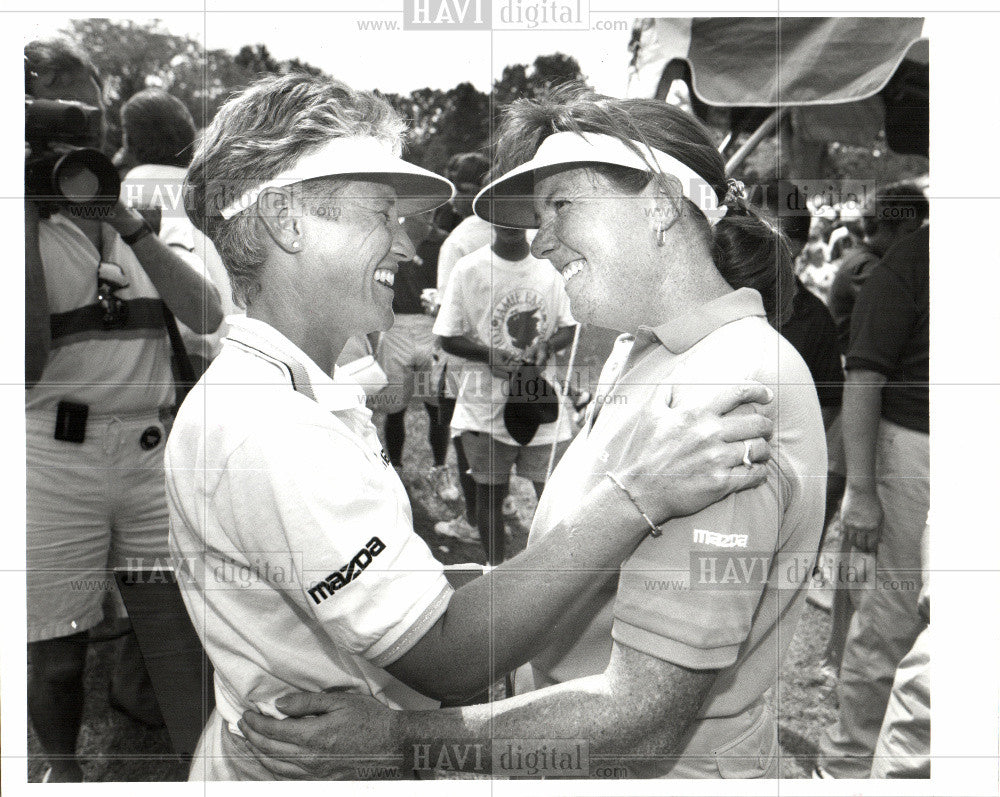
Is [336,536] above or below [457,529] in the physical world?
above

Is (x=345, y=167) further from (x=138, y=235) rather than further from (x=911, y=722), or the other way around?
(x=911, y=722)

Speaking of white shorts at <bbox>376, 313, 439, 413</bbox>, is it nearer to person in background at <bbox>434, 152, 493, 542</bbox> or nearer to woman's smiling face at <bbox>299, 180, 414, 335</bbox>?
person in background at <bbox>434, 152, 493, 542</bbox>

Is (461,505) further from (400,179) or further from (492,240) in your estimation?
(400,179)

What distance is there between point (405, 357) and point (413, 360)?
0.07ft

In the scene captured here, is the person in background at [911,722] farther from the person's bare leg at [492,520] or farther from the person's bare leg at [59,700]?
the person's bare leg at [59,700]

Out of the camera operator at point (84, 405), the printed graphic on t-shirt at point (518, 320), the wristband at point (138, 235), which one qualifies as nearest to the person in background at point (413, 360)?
the printed graphic on t-shirt at point (518, 320)

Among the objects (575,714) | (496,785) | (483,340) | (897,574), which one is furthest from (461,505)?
(897,574)

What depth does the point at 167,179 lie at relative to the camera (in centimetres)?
206

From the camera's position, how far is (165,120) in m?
1.99

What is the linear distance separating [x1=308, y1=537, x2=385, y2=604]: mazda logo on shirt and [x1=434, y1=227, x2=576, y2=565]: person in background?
0.70 meters

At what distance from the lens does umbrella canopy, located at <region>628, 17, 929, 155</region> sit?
2.01 m

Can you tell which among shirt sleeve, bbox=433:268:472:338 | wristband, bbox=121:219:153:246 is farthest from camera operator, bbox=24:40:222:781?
shirt sleeve, bbox=433:268:472:338

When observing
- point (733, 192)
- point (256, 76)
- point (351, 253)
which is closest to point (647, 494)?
point (733, 192)
